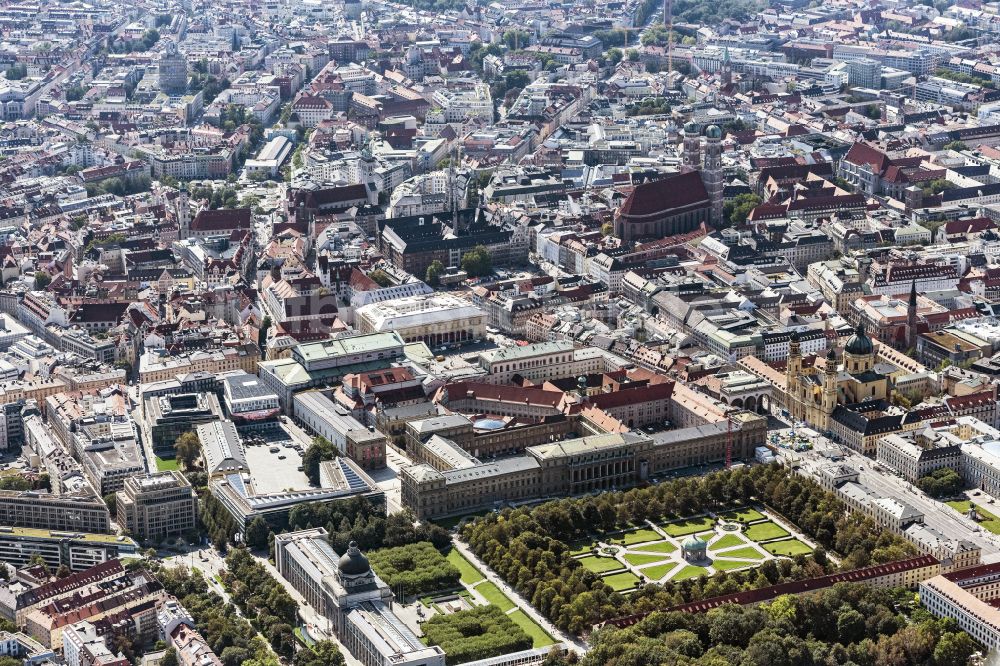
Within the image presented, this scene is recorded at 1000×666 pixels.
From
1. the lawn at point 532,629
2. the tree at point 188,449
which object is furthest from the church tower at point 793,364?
the tree at point 188,449

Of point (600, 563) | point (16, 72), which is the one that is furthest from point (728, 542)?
point (16, 72)

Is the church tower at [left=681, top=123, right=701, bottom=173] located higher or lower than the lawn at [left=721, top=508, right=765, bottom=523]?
higher

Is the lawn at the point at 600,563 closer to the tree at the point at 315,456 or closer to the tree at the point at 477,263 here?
the tree at the point at 315,456

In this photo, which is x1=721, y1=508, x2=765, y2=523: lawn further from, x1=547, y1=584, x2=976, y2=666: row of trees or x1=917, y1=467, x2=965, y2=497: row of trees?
x1=547, y1=584, x2=976, y2=666: row of trees

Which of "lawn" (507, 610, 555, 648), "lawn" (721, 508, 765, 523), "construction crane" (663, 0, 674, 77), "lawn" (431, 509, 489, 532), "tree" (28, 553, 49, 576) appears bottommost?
"construction crane" (663, 0, 674, 77)

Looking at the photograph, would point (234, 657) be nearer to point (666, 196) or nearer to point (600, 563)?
point (600, 563)

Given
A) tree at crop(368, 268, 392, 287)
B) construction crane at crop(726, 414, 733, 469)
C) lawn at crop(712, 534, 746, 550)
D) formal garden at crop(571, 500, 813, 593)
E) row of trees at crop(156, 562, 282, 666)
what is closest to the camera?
row of trees at crop(156, 562, 282, 666)

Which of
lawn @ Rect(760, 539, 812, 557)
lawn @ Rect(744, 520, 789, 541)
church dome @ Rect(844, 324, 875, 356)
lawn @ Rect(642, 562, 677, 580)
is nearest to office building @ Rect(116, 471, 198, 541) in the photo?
lawn @ Rect(642, 562, 677, 580)
